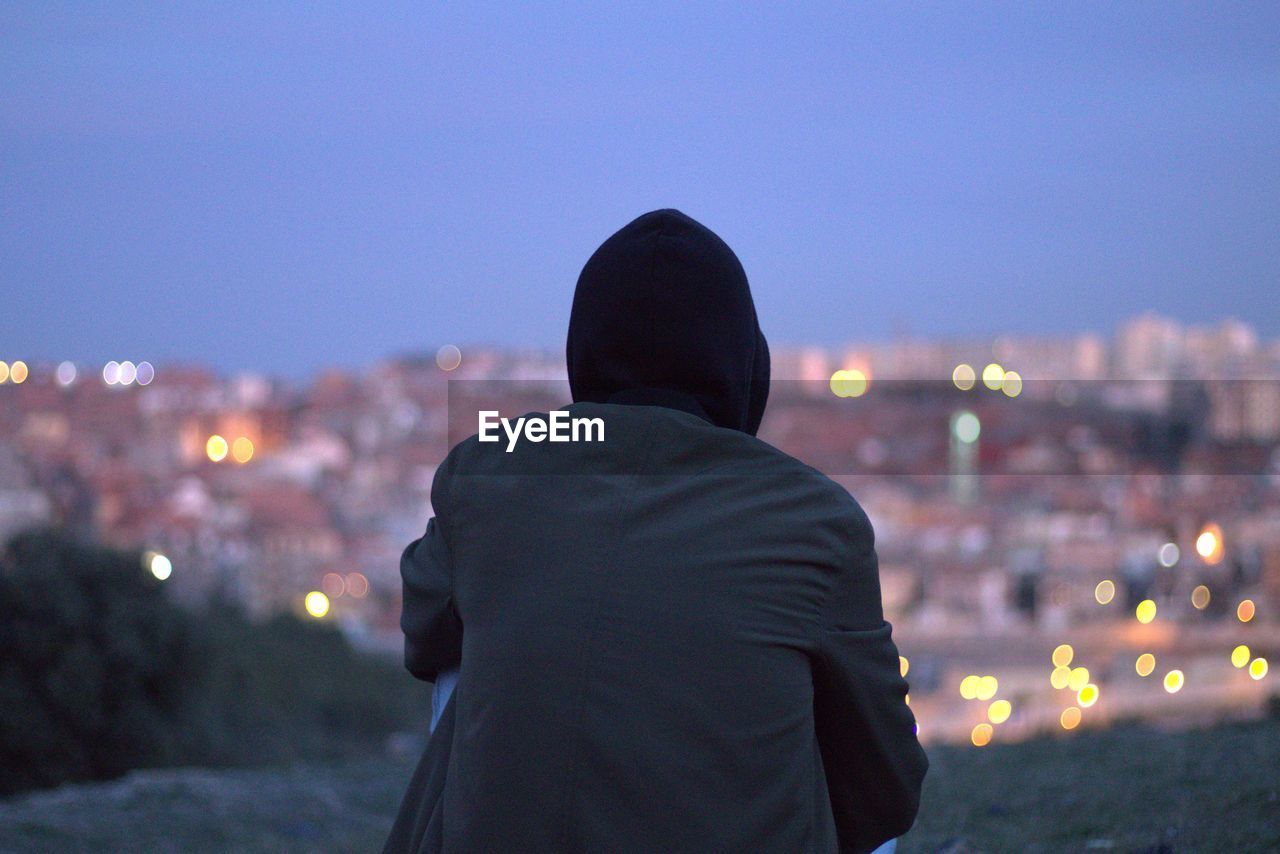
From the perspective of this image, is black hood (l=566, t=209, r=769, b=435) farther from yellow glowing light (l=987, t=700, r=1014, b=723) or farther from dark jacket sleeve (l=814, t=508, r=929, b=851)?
yellow glowing light (l=987, t=700, r=1014, b=723)

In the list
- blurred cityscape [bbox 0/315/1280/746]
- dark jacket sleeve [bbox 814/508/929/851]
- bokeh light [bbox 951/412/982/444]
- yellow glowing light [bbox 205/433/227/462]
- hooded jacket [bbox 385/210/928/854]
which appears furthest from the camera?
yellow glowing light [bbox 205/433/227/462]

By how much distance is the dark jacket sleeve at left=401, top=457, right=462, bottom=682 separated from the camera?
167 cm

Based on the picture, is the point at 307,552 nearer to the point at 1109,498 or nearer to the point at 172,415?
the point at 172,415

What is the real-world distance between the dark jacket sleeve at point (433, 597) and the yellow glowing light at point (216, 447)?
36616 mm

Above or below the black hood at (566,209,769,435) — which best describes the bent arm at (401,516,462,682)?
below

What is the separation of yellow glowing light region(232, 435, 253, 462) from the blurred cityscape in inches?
3.9

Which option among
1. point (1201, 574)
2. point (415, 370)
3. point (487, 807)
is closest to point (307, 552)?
point (415, 370)

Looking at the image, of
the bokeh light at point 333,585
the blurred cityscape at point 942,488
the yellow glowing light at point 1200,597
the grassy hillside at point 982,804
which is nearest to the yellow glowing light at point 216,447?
the blurred cityscape at point 942,488

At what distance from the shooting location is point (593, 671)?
1499mm

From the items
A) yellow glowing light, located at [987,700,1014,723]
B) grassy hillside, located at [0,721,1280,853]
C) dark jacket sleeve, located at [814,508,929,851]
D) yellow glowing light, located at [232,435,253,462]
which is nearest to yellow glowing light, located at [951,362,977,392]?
yellow glowing light, located at [987,700,1014,723]

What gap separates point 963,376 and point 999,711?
16.3m

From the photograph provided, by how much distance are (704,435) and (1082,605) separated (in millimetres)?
25639

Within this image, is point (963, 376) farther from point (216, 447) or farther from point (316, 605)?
point (216, 447)

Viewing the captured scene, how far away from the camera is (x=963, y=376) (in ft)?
96.4
